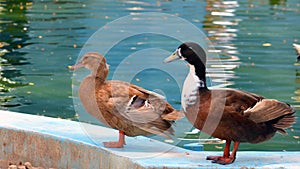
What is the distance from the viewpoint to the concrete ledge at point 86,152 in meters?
6.49

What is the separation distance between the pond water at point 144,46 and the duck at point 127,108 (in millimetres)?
1204

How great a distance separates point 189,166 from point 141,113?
2.39 feet

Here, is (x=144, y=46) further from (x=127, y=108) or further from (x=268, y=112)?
(x=268, y=112)

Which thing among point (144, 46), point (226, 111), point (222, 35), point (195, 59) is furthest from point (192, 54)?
point (222, 35)

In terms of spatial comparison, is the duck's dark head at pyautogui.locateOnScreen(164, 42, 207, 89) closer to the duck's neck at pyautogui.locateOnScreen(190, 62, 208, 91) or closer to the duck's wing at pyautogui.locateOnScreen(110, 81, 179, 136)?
the duck's neck at pyautogui.locateOnScreen(190, 62, 208, 91)

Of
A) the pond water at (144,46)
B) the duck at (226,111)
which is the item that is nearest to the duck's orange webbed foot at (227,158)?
the duck at (226,111)

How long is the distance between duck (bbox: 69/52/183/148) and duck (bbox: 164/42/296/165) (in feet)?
1.68

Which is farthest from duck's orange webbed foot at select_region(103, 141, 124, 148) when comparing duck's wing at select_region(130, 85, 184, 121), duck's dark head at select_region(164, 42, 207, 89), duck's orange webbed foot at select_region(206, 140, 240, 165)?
duck's dark head at select_region(164, 42, 207, 89)

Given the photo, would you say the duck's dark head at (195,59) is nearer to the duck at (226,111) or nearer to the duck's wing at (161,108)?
the duck at (226,111)

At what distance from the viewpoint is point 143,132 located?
22.6 feet

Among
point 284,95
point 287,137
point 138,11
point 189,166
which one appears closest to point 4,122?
point 189,166

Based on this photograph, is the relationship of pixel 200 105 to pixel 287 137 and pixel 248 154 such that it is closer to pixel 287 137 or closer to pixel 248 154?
pixel 248 154

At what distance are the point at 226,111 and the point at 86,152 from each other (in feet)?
4.21

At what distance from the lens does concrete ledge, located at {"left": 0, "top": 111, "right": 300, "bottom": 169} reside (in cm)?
649
